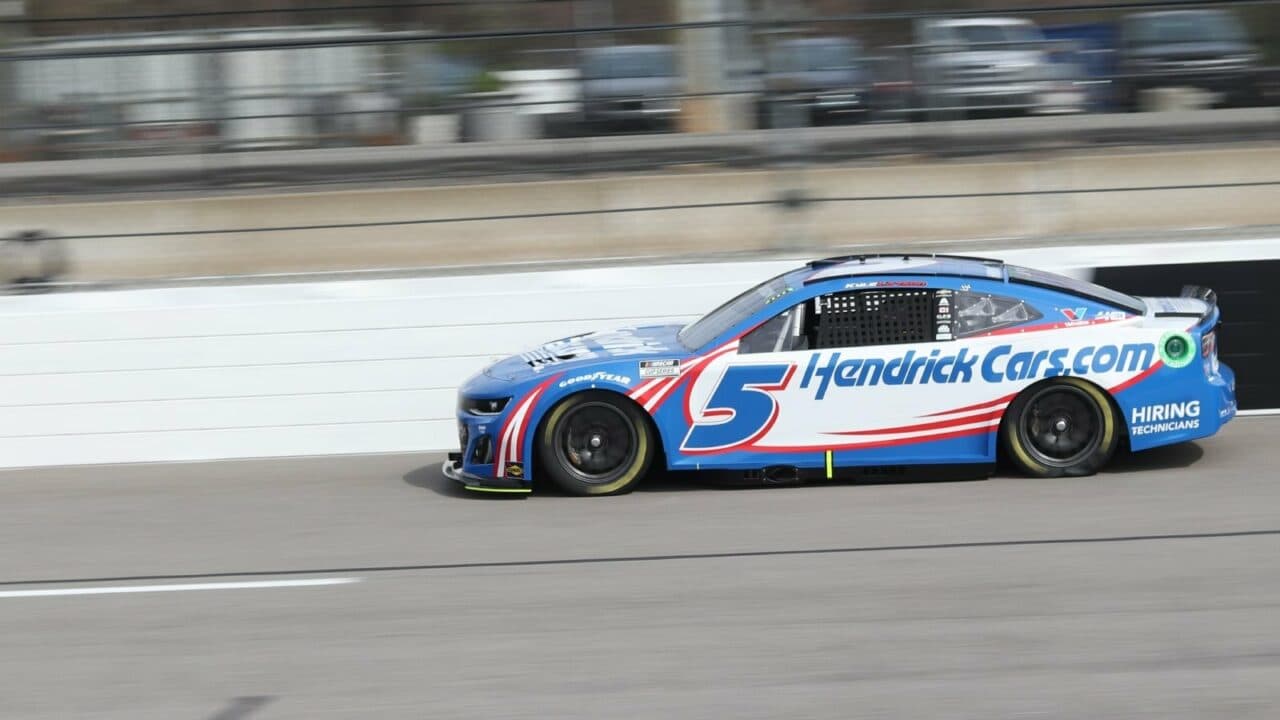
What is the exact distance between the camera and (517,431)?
8164mm

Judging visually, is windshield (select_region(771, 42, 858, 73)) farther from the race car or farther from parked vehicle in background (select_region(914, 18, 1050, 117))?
the race car

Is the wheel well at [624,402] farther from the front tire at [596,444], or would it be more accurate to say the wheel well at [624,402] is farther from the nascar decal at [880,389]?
the nascar decal at [880,389]

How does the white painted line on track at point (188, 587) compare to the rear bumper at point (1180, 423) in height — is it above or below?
below

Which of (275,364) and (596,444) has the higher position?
(275,364)

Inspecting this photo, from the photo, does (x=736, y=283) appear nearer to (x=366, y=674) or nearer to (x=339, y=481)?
(x=339, y=481)

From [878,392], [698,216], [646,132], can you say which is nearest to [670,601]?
[878,392]

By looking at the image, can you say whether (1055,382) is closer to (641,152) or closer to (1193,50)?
(641,152)

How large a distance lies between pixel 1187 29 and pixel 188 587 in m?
9.39

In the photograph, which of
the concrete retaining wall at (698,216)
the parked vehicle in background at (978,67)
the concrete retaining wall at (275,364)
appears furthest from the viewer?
the parked vehicle in background at (978,67)

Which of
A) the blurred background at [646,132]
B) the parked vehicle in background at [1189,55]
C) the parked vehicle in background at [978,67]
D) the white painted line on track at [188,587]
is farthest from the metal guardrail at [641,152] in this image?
the white painted line on track at [188,587]

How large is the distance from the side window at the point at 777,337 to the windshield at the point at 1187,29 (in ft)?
18.7

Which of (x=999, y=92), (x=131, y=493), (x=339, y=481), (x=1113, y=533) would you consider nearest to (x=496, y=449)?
(x=339, y=481)

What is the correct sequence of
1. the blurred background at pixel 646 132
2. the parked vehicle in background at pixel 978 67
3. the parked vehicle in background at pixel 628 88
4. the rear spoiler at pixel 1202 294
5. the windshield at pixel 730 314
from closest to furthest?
1. the windshield at pixel 730 314
2. the rear spoiler at pixel 1202 294
3. the blurred background at pixel 646 132
4. the parked vehicle in background at pixel 978 67
5. the parked vehicle in background at pixel 628 88

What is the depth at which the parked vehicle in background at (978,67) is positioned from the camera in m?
11.8
